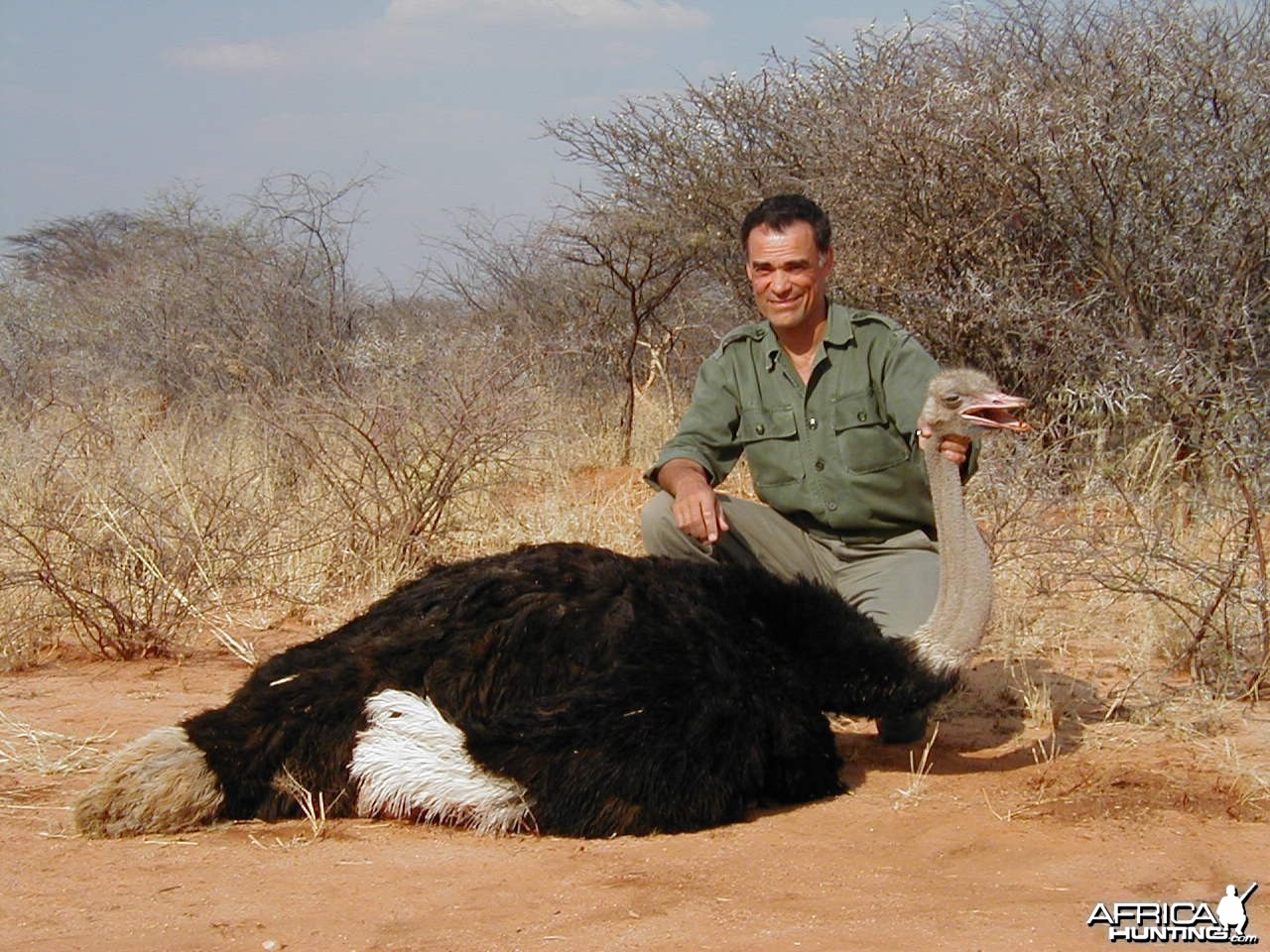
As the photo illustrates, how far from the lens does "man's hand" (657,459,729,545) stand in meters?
4.03

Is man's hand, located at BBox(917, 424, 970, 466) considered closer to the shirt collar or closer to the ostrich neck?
the ostrich neck

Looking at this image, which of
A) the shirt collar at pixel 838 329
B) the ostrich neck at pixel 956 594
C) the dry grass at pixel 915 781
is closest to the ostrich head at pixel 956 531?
the ostrich neck at pixel 956 594

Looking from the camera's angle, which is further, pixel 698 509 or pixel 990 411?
pixel 698 509

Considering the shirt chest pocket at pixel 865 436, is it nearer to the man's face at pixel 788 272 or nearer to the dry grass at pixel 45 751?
the man's face at pixel 788 272

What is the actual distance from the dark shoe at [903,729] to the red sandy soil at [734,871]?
0.14m

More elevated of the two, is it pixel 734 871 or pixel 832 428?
pixel 832 428

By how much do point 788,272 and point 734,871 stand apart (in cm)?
200

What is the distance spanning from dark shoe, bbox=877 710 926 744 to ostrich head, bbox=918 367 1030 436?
0.98 metres

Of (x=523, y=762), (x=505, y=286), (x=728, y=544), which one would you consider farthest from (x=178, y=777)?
(x=505, y=286)

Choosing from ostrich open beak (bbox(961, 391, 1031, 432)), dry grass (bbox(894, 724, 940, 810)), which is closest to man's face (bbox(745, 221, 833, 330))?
ostrich open beak (bbox(961, 391, 1031, 432))

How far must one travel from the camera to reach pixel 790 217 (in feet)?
14.6

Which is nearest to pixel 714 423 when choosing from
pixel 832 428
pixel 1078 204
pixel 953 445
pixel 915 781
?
pixel 832 428

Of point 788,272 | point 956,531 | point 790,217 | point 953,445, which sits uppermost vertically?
point 790,217

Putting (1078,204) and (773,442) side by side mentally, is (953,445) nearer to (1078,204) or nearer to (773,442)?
(773,442)
